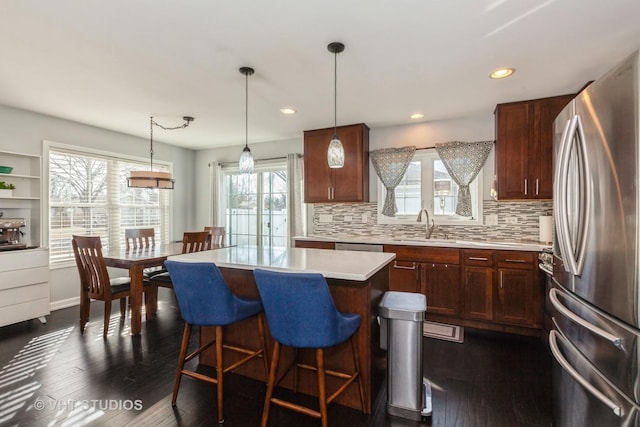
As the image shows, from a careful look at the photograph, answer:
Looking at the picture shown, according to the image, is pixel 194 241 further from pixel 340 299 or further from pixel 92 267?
pixel 340 299

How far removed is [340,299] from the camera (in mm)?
1948


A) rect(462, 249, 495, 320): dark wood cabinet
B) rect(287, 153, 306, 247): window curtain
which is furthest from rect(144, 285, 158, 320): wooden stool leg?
rect(462, 249, 495, 320): dark wood cabinet

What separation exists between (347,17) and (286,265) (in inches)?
62.3

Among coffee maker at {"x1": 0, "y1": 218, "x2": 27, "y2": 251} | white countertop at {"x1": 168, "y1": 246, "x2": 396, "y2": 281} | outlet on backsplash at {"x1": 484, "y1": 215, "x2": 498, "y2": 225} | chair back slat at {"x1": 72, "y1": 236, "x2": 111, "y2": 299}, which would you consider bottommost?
chair back slat at {"x1": 72, "y1": 236, "x2": 111, "y2": 299}

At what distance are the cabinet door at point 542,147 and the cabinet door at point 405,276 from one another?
1.52 m

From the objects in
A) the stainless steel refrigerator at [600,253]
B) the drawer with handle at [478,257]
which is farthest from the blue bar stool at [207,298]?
the drawer with handle at [478,257]

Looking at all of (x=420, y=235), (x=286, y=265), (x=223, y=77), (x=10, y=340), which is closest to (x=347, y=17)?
(x=223, y=77)

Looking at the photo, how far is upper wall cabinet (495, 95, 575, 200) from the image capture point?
3193 mm

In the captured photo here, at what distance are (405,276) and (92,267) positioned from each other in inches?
131

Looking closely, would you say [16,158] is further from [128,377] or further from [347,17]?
[347,17]

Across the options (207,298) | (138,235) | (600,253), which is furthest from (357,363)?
(138,235)

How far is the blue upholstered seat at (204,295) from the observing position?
1775 millimetres

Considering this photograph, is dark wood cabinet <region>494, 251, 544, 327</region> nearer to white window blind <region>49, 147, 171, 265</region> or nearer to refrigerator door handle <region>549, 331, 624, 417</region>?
refrigerator door handle <region>549, 331, 624, 417</region>

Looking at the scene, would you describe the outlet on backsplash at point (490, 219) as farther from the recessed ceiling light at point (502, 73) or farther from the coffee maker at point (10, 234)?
the coffee maker at point (10, 234)
